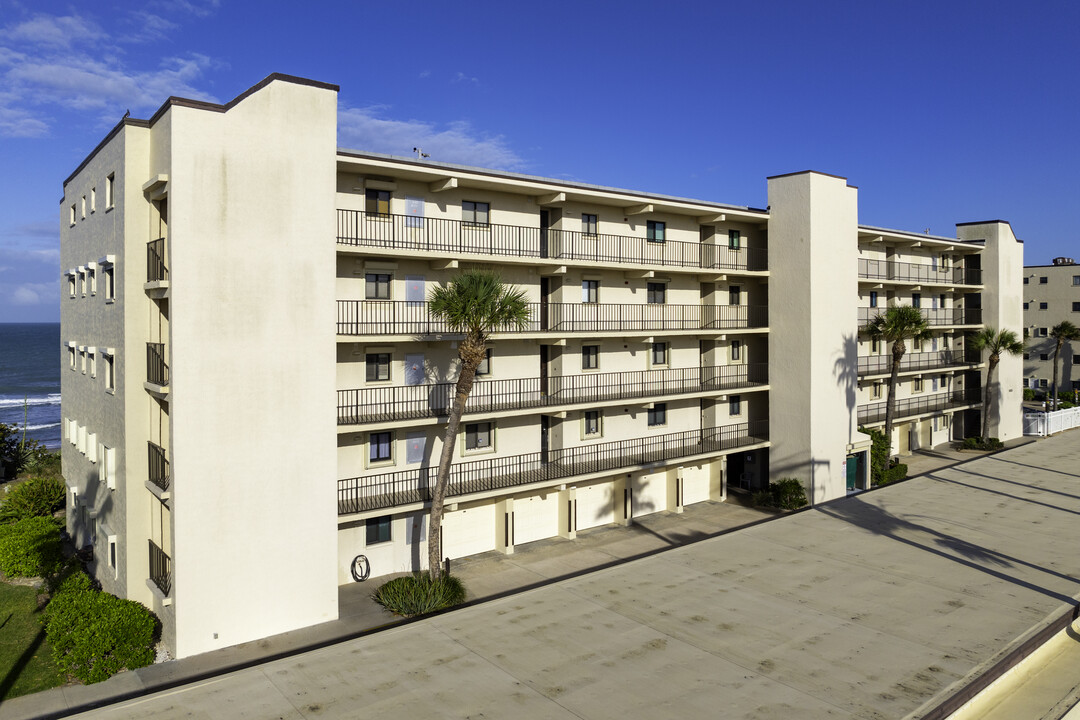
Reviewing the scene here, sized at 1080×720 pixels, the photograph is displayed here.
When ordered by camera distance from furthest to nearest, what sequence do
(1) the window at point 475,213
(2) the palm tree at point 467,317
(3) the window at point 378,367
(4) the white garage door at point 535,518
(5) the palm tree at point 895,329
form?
(5) the palm tree at point 895,329
(4) the white garage door at point 535,518
(1) the window at point 475,213
(3) the window at point 378,367
(2) the palm tree at point 467,317

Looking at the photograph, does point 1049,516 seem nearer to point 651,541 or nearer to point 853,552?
point 853,552

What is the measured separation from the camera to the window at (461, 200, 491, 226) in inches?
923

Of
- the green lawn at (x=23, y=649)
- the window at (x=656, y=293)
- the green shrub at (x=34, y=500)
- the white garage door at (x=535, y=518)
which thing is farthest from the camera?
the window at (x=656, y=293)

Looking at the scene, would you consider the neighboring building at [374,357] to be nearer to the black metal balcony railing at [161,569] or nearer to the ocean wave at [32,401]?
the black metal balcony railing at [161,569]

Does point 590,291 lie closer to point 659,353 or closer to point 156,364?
point 659,353

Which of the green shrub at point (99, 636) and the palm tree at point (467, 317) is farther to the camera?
the palm tree at point (467, 317)

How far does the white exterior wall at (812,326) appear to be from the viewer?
99.0 feet

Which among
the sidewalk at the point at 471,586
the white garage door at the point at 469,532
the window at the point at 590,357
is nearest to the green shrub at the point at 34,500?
the sidewalk at the point at 471,586

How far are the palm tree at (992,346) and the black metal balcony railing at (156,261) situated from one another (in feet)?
147

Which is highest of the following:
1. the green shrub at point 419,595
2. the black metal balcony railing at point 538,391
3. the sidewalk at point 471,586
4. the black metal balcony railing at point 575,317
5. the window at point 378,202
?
the window at point 378,202

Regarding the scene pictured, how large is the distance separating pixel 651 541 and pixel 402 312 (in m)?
12.8

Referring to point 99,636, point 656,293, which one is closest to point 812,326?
point 656,293

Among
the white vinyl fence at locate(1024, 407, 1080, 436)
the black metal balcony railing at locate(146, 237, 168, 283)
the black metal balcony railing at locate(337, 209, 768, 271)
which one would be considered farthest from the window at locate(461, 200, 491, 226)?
the white vinyl fence at locate(1024, 407, 1080, 436)

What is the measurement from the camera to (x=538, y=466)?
82.9 ft
